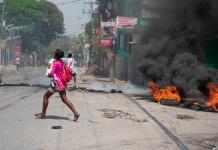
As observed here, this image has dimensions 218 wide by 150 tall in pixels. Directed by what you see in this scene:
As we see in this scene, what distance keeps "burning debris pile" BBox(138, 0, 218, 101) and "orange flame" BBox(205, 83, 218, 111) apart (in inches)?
24.4

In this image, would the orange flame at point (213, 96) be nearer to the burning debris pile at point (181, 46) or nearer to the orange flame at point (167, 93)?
the burning debris pile at point (181, 46)

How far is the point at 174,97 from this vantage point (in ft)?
51.6

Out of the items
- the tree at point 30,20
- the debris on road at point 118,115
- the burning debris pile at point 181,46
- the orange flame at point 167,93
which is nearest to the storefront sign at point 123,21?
the burning debris pile at point 181,46

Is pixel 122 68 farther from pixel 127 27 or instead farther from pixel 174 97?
pixel 174 97

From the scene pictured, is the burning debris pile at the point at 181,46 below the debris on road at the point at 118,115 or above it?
above

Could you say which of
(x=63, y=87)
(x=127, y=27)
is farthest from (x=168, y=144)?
(x=127, y=27)

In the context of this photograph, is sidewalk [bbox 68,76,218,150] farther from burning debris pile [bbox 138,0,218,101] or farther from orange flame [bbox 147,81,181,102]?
burning debris pile [bbox 138,0,218,101]

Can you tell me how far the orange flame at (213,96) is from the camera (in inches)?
559

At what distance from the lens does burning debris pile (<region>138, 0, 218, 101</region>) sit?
16609 millimetres

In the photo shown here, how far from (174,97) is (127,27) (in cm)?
2007

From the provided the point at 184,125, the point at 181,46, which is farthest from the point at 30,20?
the point at 184,125

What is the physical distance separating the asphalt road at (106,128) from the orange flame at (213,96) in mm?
864

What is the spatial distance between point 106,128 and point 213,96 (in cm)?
629

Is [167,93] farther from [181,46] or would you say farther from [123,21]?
[123,21]
